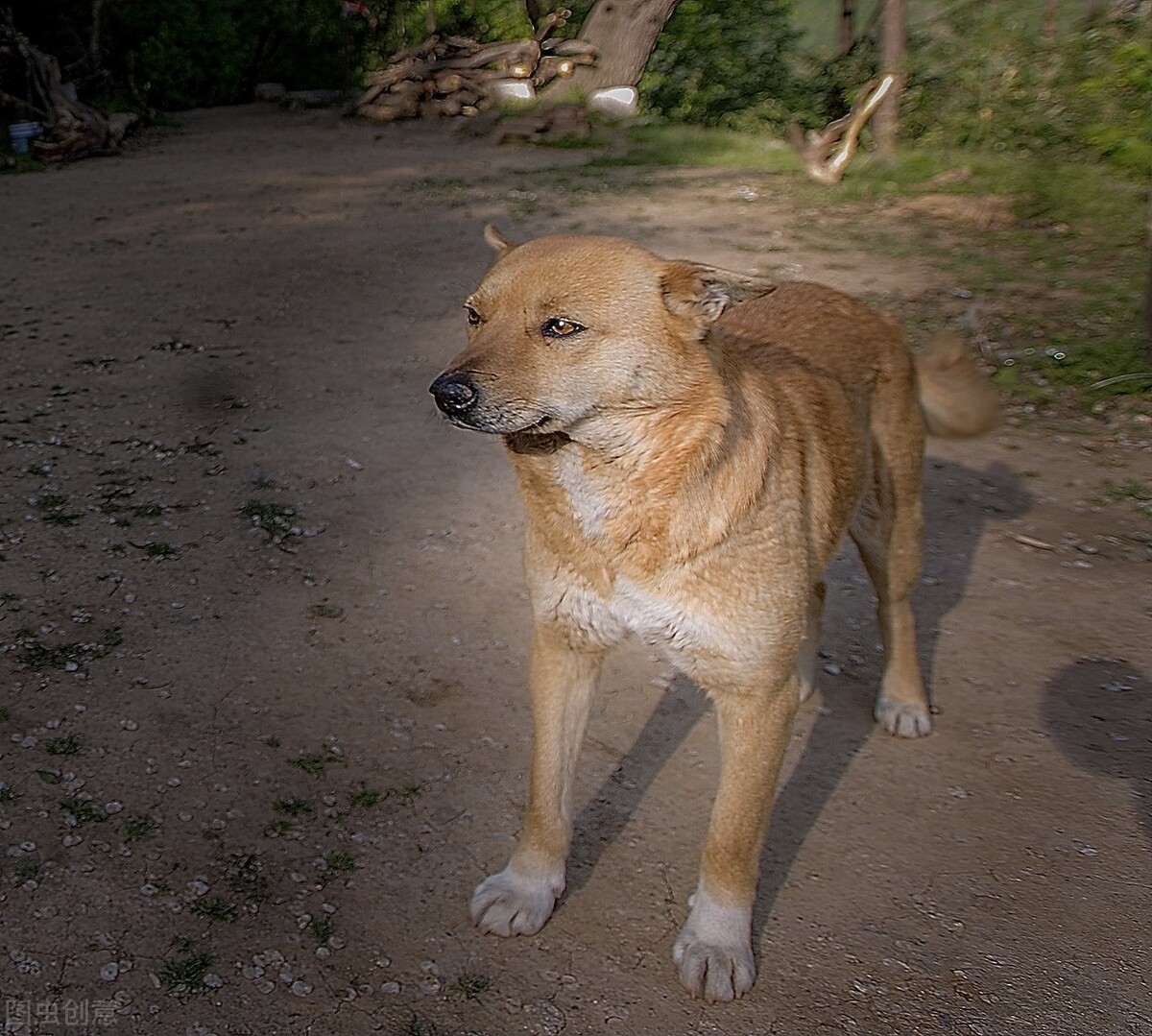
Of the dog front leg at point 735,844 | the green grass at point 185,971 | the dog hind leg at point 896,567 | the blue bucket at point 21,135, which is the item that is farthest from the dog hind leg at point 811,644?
the blue bucket at point 21,135

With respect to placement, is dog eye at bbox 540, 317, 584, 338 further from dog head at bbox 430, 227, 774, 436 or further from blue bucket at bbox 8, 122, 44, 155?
blue bucket at bbox 8, 122, 44, 155

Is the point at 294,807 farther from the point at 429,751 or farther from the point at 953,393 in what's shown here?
the point at 953,393

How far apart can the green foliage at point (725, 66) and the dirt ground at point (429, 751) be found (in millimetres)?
12801

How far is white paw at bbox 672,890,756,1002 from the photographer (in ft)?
9.10

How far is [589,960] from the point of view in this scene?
2.88m

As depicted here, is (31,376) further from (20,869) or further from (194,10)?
(194,10)

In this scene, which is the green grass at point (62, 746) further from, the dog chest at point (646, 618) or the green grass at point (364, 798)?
the dog chest at point (646, 618)

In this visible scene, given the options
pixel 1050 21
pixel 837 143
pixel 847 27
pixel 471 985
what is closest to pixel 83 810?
pixel 471 985

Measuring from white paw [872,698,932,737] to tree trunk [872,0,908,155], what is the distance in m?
11.8

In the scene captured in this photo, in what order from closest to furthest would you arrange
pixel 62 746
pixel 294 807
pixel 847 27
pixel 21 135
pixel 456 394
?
pixel 456 394
pixel 294 807
pixel 62 746
pixel 21 135
pixel 847 27

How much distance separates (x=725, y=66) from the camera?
18484 millimetres

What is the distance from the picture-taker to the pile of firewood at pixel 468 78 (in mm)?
18359

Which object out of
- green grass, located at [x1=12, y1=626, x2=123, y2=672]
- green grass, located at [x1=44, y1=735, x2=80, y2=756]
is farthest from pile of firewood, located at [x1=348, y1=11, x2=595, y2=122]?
green grass, located at [x1=44, y1=735, x2=80, y2=756]

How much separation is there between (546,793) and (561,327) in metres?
1.25
